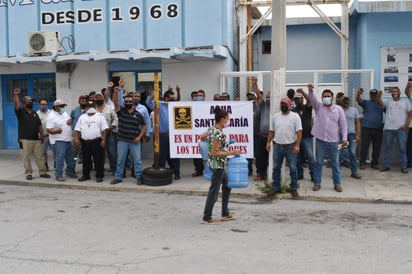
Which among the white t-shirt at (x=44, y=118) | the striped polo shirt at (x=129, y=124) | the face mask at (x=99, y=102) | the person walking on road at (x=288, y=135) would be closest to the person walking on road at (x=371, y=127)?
the person walking on road at (x=288, y=135)

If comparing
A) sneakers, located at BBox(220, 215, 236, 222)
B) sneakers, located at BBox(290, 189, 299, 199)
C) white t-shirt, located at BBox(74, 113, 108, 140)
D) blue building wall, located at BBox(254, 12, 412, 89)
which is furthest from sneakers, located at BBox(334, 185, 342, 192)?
white t-shirt, located at BBox(74, 113, 108, 140)

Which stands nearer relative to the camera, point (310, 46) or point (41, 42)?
point (41, 42)

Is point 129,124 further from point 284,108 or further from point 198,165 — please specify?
point 284,108

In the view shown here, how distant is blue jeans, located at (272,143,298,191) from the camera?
346 inches

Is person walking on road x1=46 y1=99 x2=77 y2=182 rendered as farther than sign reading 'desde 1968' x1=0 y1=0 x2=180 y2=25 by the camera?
No

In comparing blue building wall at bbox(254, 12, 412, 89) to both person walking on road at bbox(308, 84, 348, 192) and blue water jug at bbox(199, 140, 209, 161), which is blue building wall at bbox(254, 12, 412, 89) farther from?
blue water jug at bbox(199, 140, 209, 161)

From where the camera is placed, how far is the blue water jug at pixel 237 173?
7113 millimetres

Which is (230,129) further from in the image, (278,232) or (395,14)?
(395,14)

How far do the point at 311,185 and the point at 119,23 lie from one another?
6937 mm

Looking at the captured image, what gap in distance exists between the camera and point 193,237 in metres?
6.42

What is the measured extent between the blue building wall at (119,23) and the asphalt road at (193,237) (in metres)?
5.35

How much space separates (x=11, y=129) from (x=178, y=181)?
675cm

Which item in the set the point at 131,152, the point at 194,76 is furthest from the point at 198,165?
the point at 194,76

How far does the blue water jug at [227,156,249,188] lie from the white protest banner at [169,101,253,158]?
306cm
